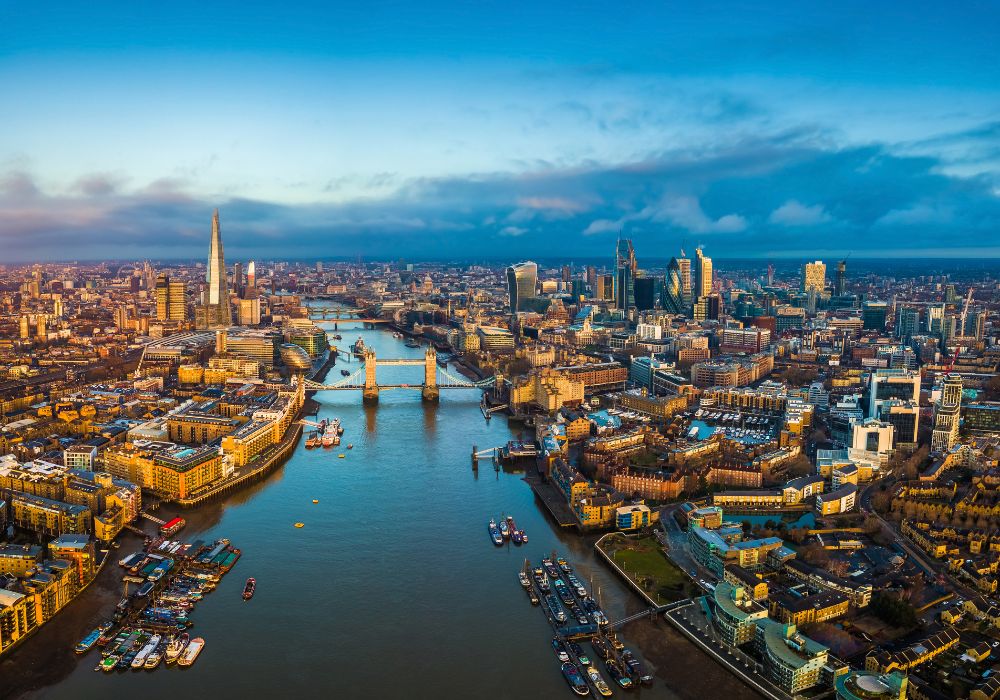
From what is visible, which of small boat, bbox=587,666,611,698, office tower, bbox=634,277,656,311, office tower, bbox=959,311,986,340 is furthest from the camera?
office tower, bbox=634,277,656,311

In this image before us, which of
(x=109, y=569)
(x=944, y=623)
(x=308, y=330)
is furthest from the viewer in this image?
(x=308, y=330)

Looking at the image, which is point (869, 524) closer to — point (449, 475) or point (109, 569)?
point (449, 475)

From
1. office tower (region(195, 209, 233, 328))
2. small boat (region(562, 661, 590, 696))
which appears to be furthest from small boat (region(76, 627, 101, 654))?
office tower (region(195, 209, 233, 328))

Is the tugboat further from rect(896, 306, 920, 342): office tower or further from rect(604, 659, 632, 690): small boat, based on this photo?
rect(896, 306, 920, 342): office tower

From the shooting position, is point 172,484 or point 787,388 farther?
point 787,388

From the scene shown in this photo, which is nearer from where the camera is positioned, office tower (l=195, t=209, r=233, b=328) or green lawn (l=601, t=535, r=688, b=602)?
green lawn (l=601, t=535, r=688, b=602)

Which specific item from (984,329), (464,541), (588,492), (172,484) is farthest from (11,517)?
(984,329)
